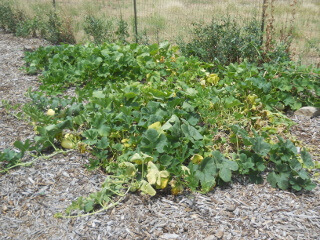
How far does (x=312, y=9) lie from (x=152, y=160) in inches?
288

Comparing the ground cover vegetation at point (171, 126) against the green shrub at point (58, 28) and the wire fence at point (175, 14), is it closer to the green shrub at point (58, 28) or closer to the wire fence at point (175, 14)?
the wire fence at point (175, 14)

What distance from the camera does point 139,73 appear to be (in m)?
4.67

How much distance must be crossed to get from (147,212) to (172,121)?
0.87 meters

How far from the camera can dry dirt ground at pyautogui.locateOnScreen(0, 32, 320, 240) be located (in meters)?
2.19

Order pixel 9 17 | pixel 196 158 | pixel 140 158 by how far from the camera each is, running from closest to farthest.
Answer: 1. pixel 140 158
2. pixel 196 158
3. pixel 9 17

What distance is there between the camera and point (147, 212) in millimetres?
2365

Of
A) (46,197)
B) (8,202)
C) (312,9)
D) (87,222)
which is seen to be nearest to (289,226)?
(87,222)

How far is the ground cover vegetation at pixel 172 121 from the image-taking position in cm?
256

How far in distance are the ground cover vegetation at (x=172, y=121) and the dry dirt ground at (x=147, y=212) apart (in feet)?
0.33

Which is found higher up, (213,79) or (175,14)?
(175,14)

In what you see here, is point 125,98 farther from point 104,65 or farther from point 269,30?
point 269,30

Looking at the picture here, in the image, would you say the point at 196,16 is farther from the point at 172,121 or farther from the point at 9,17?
the point at 172,121

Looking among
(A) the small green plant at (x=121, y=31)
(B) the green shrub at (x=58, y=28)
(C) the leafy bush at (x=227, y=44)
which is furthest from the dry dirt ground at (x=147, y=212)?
(B) the green shrub at (x=58, y=28)

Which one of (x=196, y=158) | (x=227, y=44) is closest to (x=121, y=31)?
(x=227, y=44)
